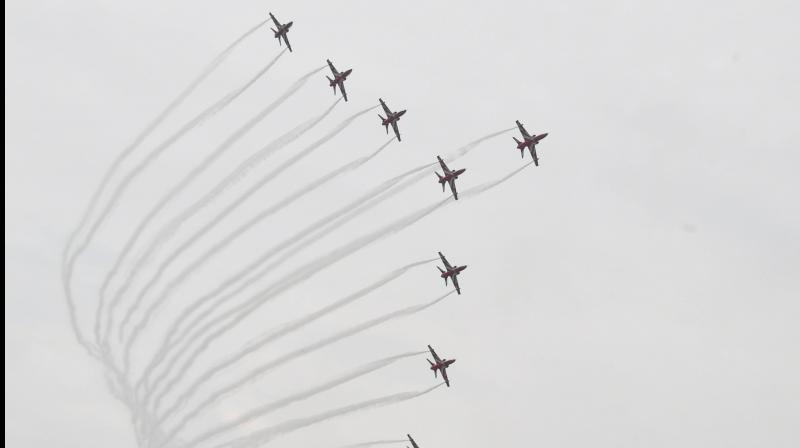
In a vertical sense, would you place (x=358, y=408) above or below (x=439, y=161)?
below

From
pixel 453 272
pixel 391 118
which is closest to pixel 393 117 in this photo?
pixel 391 118

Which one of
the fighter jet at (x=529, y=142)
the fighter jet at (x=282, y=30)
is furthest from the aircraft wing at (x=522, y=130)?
the fighter jet at (x=282, y=30)

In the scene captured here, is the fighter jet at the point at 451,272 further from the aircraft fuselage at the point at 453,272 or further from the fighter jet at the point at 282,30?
the fighter jet at the point at 282,30

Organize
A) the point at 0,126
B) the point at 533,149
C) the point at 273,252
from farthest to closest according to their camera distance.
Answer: the point at 533,149 < the point at 273,252 < the point at 0,126

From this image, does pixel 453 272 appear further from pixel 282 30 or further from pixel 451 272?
pixel 282 30

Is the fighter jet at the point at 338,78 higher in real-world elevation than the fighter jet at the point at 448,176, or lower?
higher

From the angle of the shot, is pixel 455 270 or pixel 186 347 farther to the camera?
pixel 455 270

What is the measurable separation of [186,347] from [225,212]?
17.0m

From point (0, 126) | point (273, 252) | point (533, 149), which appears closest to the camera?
point (0, 126)

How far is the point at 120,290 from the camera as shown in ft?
379

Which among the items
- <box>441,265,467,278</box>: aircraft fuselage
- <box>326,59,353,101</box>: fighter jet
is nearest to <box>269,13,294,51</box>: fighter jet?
<box>326,59,353,101</box>: fighter jet

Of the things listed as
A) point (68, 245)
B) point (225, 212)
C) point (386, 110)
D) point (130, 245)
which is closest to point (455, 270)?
point (386, 110)

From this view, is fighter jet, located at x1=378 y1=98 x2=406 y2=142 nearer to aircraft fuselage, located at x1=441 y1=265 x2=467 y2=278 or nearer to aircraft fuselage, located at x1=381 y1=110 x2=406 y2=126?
aircraft fuselage, located at x1=381 y1=110 x2=406 y2=126

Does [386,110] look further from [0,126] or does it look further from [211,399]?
[0,126]
